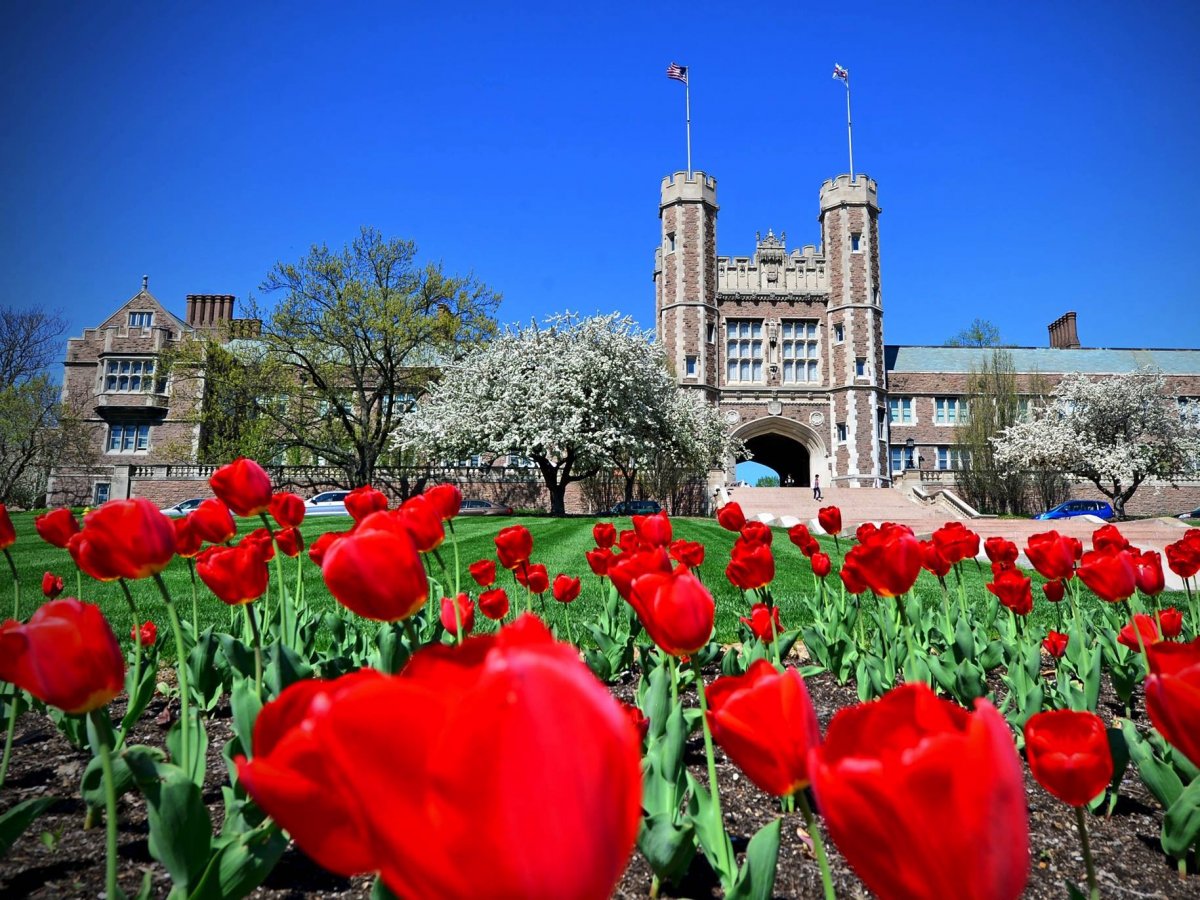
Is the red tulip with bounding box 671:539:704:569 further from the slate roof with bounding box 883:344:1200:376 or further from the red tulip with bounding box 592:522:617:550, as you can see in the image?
the slate roof with bounding box 883:344:1200:376

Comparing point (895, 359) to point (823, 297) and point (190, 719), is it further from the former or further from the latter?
point (190, 719)

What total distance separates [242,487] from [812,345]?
106 ft

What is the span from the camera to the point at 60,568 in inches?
283

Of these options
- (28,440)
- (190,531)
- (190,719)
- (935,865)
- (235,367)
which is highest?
(235,367)

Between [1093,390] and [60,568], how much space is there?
103 ft

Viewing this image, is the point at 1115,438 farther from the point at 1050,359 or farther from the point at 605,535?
the point at 605,535

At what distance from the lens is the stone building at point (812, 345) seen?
3029 cm

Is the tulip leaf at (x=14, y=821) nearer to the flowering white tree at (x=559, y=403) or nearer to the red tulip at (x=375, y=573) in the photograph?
the red tulip at (x=375, y=573)

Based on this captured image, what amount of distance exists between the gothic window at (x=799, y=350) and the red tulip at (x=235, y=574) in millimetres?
31278

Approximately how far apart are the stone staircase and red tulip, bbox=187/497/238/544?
18.2 meters

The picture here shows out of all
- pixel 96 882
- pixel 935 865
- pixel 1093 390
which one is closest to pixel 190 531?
pixel 96 882

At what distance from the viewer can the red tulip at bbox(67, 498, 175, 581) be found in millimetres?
1349

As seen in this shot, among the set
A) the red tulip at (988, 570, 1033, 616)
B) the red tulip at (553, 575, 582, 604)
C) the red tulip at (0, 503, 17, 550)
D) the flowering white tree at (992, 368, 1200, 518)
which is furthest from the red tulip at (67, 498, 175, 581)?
the flowering white tree at (992, 368, 1200, 518)

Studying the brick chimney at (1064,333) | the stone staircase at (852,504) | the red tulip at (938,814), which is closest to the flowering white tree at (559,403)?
the stone staircase at (852,504)
